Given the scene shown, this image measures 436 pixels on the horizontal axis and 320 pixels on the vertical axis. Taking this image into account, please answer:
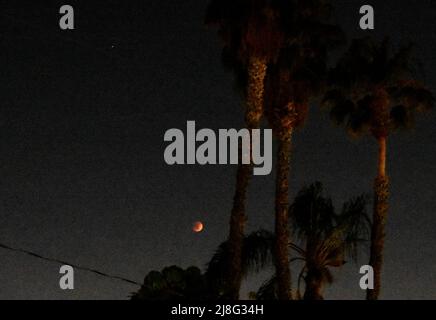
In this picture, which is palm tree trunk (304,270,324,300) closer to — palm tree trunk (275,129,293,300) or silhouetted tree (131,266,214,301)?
palm tree trunk (275,129,293,300)

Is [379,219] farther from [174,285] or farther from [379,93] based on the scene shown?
[174,285]

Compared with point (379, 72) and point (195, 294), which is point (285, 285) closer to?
point (195, 294)

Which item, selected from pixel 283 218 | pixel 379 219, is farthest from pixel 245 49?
pixel 379 219

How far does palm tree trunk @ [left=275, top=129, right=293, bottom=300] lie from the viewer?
108 ft

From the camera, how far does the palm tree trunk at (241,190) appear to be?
3209 cm

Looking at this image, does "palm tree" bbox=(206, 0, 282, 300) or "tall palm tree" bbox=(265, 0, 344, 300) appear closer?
"palm tree" bbox=(206, 0, 282, 300)

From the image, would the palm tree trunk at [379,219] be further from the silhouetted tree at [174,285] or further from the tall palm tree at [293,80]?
the silhouetted tree at [174,285]

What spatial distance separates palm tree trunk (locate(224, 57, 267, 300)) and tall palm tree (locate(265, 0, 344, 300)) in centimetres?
111

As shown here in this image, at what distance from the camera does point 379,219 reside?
3553 cm

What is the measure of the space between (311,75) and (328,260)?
20.1ft

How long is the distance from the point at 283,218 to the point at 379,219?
12.5 ft

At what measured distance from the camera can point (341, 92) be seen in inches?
1447

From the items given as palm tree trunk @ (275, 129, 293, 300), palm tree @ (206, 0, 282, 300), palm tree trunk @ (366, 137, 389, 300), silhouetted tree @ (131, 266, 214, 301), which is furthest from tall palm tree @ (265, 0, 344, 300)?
silhouetted tree @ (131, 266, 214, 301)
